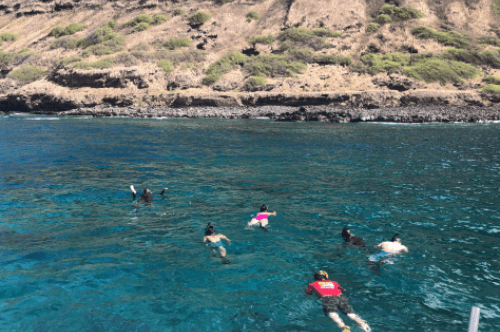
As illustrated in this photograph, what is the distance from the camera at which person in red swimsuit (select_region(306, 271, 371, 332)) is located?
6.50 meters

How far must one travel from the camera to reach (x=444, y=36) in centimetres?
7288

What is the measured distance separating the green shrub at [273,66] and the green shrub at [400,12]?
25165 millimetres

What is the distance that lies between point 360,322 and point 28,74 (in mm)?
91675

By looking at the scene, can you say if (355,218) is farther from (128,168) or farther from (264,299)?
(128,168)

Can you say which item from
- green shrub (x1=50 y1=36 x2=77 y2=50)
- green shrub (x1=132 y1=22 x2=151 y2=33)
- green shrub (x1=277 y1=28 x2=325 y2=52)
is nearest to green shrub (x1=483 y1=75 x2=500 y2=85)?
green shrub (x1=277 y1=28 x2=325 y2=52)

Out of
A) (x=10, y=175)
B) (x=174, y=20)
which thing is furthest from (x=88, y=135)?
(x=174, y=20)

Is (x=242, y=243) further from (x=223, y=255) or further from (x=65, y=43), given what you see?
(x=65, y=43)

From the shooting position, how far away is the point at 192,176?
59.7 ft

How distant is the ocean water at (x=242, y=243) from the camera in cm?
693

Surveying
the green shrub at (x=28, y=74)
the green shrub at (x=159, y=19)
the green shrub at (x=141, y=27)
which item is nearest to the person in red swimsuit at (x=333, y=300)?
the green shrub at (x=28, y=74)

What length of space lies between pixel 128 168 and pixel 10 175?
18.7 ft

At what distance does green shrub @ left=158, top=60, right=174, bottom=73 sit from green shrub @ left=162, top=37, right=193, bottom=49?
28.3 ft

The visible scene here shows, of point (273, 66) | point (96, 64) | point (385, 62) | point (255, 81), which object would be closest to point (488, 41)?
point (385, 62)

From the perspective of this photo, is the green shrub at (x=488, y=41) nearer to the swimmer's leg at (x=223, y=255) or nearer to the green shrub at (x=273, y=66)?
the green shrub at (x=273, y=66)
